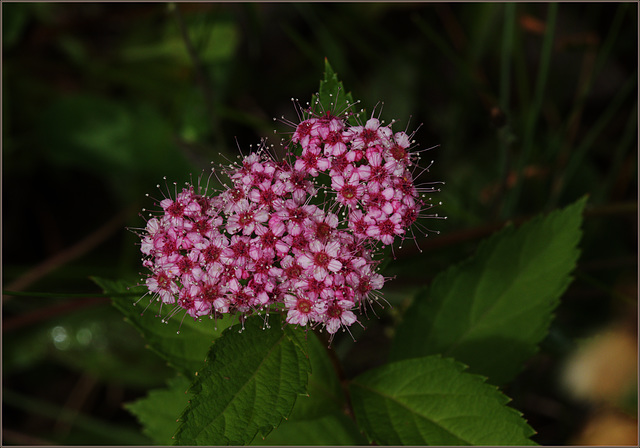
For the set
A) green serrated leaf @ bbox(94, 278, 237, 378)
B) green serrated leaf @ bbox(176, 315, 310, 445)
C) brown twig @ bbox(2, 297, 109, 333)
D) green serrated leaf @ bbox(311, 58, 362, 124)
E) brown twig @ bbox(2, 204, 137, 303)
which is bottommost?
green serrated leaf @ bbox(176, 315, 310, 445)

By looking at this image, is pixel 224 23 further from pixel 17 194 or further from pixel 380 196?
pixel 380 196

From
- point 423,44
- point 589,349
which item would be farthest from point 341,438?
point 423,44

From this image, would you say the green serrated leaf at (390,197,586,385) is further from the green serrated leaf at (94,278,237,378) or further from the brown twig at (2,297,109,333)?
the brown twig at (2,297,109,333)

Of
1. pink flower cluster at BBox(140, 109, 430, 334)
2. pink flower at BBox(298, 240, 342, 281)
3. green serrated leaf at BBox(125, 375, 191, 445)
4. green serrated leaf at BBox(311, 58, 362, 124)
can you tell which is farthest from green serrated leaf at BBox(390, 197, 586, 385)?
green serrated leaf at BBox(125, 375, 191, 445)

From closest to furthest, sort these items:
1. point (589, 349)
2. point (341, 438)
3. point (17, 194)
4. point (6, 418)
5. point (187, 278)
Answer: point (187, 278)
point (341, 438)
point (589, 349)
point (6, 418)
point (17, 194)

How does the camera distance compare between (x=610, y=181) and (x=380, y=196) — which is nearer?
(x=380, y=196)

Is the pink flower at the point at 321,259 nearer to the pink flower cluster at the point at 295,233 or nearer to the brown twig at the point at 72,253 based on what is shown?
the pink flower cluster at the point at 295,233
